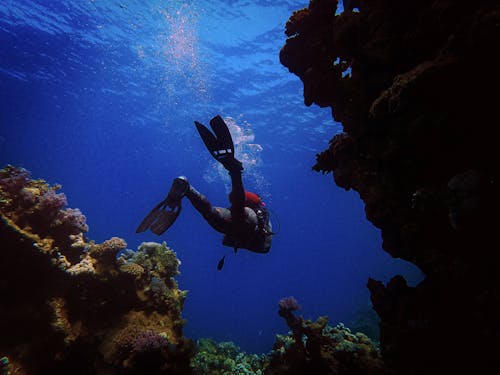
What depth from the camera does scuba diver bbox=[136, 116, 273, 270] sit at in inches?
201

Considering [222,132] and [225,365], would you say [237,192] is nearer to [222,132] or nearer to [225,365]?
[222,132]

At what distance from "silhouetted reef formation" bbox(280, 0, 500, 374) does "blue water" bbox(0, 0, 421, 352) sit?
4141 millimetres

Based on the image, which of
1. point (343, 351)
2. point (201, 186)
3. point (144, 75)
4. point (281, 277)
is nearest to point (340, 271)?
point (281, 277)

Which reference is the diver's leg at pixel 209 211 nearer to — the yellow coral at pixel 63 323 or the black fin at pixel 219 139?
the black fin at pixel 219 139

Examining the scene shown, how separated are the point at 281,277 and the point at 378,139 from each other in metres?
133

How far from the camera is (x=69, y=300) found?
4.64 metres

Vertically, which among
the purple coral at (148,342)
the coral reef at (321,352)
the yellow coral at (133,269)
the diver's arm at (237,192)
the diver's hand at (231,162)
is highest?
the diver's hand at (231,162)

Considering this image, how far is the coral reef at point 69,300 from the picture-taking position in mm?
4055

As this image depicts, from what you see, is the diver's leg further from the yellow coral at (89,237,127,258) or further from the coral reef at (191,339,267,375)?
the coral reef at (191,339,267,375)

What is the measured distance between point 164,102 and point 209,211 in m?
30.6

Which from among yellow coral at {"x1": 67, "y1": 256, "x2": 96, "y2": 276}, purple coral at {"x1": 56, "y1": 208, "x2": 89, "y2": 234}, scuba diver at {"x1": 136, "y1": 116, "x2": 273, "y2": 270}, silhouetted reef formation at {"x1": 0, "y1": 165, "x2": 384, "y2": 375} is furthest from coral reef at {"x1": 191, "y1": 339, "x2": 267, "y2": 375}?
purple coral at {"x1": 56, "y1": 208, "x2": 89, "y2": 234}

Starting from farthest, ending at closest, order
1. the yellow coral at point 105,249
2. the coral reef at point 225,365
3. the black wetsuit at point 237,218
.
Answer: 1. the coral reef at point 225,365
2. the black wetsuit at point 237,218
3. the yellow coral at point 105,249

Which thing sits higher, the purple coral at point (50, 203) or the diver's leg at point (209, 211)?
the diver's leg at point (209, 211)

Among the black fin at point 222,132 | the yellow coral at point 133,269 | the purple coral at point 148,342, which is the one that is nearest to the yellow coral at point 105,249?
the yellow coral at point 133,269
